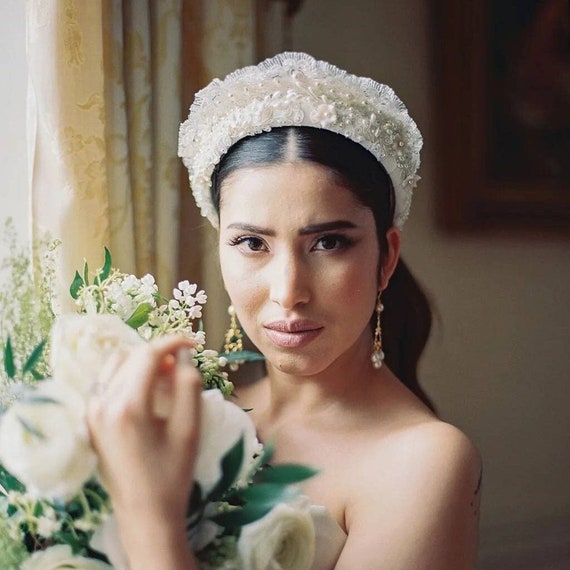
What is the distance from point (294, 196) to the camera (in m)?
0.99

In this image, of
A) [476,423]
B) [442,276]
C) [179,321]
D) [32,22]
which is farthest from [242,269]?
[476,423]

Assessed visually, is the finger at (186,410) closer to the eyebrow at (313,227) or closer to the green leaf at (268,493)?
the green leaf at (268,493)

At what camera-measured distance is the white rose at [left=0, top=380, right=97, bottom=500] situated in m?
0.65

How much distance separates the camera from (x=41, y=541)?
2.57 feet

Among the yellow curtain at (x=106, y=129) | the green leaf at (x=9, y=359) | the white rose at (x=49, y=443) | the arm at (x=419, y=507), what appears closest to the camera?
the white rose at (x=49, y=443)

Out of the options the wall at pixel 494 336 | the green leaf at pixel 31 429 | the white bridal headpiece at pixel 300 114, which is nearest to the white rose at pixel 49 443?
the green leaf at pixel 31 429

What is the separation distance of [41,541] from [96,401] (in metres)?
0.20

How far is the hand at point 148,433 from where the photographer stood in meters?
0.67

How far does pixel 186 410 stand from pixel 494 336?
132cm

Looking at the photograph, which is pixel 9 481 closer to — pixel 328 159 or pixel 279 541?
pixel 279 541

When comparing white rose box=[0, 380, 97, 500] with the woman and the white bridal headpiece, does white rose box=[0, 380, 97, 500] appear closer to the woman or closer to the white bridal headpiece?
the woman

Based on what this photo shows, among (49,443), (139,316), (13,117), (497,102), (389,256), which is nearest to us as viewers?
(49,443)

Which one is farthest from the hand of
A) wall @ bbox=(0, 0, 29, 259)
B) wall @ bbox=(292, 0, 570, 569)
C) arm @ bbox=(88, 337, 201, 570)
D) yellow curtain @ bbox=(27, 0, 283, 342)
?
wall @ bbox=(292, 0, 570, 569)

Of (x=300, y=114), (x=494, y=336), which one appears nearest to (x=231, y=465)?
(x=300, y=114)
